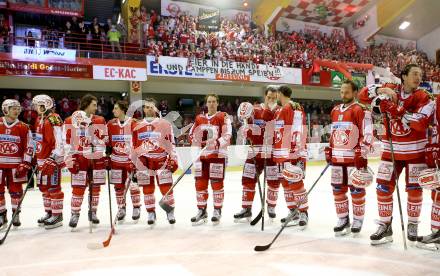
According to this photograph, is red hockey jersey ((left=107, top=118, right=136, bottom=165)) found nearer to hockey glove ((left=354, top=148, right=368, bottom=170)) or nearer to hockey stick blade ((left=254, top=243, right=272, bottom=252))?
hockey stick blade ((left=254, top=243, right=272, bottom=252))

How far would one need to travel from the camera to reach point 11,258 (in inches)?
145

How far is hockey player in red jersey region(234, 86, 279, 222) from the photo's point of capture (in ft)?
15.9

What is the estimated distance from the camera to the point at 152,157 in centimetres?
478

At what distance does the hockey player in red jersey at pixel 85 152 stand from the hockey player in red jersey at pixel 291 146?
2176 millimetres

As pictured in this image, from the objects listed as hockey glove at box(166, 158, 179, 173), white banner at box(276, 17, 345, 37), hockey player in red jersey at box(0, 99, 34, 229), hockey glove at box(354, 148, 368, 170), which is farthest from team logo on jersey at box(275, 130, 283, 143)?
white banner at box(276, 17, 345, 37)

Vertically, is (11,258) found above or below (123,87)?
below

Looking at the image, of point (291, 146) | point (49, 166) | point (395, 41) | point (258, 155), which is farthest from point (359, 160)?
point (395, 41)

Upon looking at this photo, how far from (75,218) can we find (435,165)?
12.8ft

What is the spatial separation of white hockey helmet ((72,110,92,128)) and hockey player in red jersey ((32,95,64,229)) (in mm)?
287

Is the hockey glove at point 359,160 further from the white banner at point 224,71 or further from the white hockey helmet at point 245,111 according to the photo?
the white banner at point 224,71

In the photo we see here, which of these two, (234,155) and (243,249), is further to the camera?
(234,155)

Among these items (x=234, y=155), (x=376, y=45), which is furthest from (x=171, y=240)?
(x=376, y=45)

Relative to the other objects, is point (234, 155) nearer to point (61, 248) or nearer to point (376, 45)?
point (61, 248)

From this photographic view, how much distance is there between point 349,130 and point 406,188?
0.75 meters
